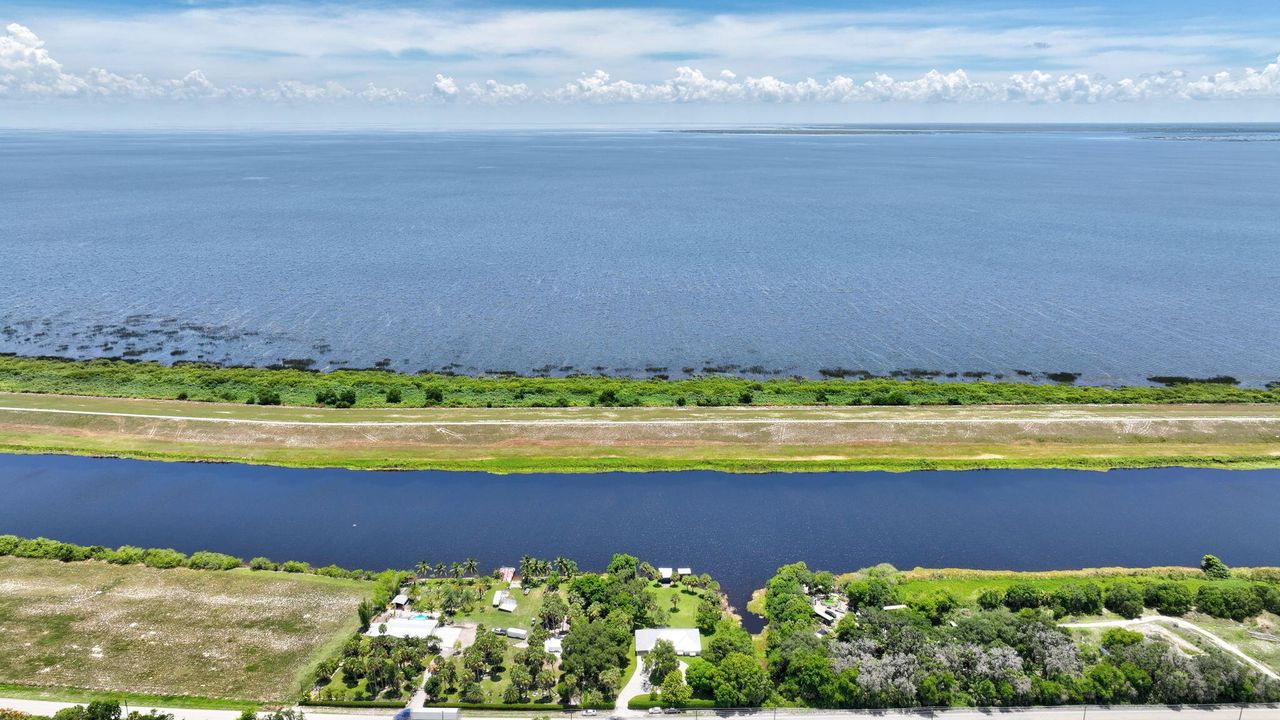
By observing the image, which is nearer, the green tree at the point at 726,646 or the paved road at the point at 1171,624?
the green tree at the point at 726,646

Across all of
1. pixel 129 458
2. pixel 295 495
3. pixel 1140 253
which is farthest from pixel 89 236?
pixel 1140 253

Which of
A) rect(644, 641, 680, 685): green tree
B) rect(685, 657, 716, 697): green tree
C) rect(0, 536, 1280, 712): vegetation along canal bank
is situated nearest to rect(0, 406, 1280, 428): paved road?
rect(0, 536, 1280, 712): vegetation along canal bank

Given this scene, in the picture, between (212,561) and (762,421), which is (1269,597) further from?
(212,561)

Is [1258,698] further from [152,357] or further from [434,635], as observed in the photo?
[152,357]

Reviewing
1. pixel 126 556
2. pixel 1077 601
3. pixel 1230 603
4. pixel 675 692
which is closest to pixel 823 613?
pixel 675 692

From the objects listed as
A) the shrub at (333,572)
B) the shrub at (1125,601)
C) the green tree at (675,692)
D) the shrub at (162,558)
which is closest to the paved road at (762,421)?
the shrub at (162,558)

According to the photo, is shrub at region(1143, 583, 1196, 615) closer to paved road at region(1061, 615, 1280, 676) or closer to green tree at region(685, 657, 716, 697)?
paved road at region(1061, 615, 1280, 676)

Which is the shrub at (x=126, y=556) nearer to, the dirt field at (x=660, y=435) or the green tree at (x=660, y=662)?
the dirt field at (x=660, y=435)
